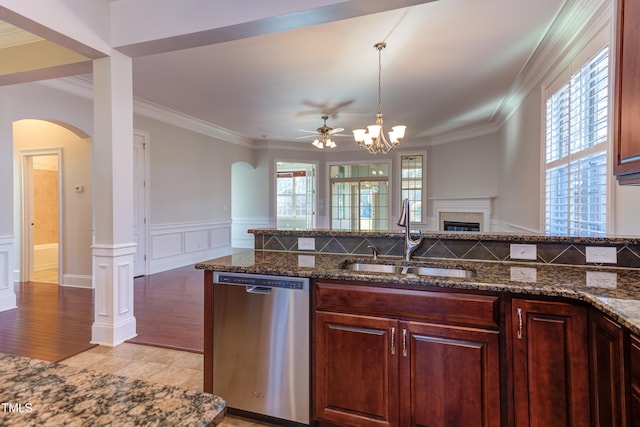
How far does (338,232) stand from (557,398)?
4.82 ft

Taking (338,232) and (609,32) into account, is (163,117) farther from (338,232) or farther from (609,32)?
(609,32)

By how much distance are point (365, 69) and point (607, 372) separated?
12.0ft

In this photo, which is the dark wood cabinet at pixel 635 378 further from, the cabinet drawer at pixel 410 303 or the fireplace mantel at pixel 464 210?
the fireplace mantel at pixel 464 210

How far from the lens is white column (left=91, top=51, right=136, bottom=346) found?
2.89 meters

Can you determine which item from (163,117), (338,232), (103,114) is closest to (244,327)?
(338,232)

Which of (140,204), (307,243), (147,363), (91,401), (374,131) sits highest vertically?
(374,131)

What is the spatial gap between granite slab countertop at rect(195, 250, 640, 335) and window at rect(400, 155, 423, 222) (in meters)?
6.30

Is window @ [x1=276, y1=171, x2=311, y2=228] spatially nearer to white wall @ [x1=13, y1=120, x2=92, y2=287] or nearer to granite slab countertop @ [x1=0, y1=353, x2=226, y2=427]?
white wall @ [x1=13, y1=120, x2=92, y2=287]

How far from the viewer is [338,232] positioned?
2396mm

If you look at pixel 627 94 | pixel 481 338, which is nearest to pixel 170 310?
pixel 481 338

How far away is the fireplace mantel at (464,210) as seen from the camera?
22.4 ft

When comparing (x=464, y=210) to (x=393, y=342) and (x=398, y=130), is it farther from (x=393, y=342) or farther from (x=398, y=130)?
(x=393, y=342)

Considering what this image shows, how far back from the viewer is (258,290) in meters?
1.89

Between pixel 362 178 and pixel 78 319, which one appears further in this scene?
pixel 362 178
